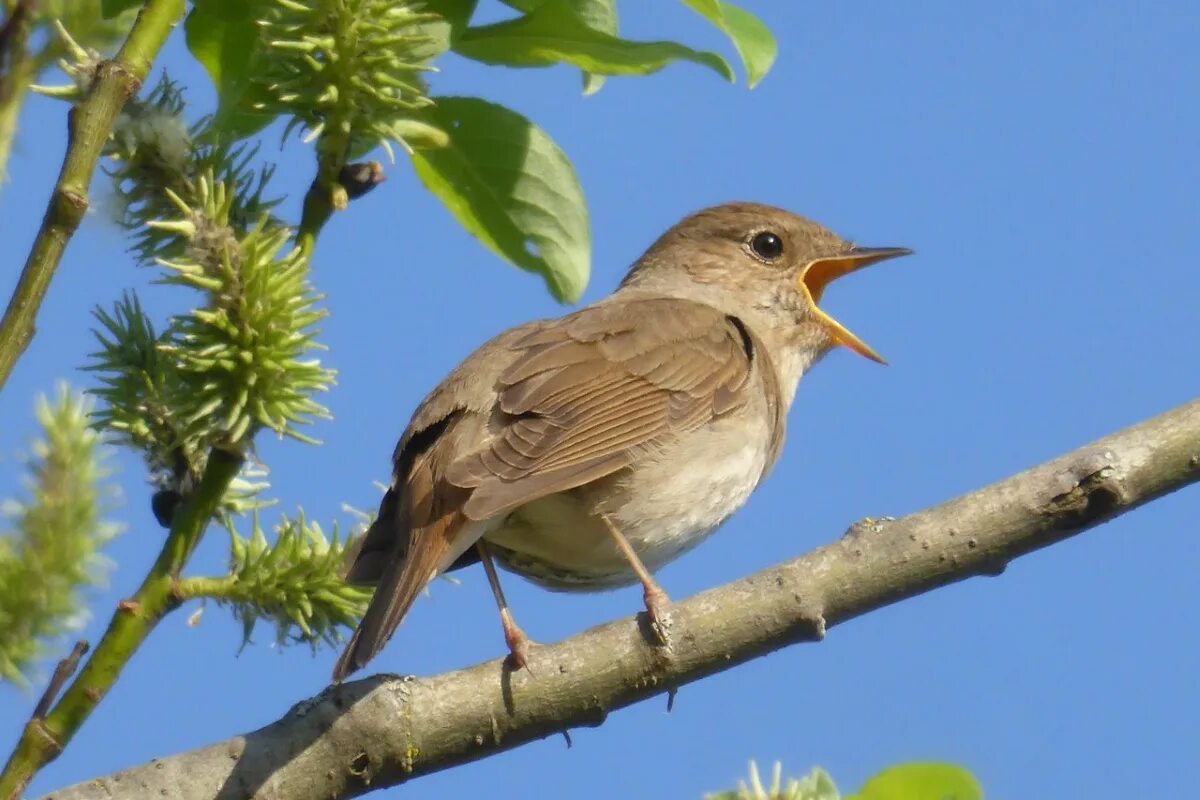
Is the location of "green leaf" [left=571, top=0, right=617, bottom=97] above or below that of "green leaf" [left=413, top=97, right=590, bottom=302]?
above

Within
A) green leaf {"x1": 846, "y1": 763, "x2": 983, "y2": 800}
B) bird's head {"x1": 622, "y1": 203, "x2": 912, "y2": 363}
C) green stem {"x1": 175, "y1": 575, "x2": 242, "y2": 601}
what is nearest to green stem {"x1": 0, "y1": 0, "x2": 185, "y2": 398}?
green stem {"x1": 175, "y1": 575, "x2": 242, "y2": 601}

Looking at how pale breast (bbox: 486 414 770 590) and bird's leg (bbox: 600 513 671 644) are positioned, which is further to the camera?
pale breast (bbox: 486 414 770 590)

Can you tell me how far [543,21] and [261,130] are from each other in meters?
0.55

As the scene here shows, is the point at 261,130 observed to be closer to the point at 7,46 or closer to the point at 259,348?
the point at 259,348

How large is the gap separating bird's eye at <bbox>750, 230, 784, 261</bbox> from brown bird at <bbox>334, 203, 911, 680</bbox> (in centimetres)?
54

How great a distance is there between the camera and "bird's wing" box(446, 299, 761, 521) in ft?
12.6

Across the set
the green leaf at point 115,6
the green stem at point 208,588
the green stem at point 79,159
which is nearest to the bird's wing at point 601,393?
the green stem at point 208,588

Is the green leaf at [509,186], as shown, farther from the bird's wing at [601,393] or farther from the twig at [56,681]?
the twig at [56,681]

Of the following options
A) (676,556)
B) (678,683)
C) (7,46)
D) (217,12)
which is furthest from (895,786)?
(676,556)

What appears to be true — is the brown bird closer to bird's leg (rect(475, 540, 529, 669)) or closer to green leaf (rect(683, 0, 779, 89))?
bird's leg (rect(475, 540, 529, 669))

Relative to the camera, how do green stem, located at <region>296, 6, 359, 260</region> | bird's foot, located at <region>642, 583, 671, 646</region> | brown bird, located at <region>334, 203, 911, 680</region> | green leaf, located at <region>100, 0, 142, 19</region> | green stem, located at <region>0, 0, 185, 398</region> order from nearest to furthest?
1. green stem, located at <region>0, 0, 185, 398</region>
2. green stem, located at <region>296, 6, 359, 260</region>
3. green leaf, located at <region>100, 0, 142, 19</region>
4. bird's foot, located at <region>642, 583, 671, 646</region>
5. brown bird, located at <region>334, 203, 911, 680</region>

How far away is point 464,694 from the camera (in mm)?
2900

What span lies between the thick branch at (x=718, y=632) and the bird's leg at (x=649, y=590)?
3 centimetres

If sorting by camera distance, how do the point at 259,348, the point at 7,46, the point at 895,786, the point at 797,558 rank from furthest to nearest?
the point at 797,558, the point at 259,348, the point at 895,786, the point at 7,46
